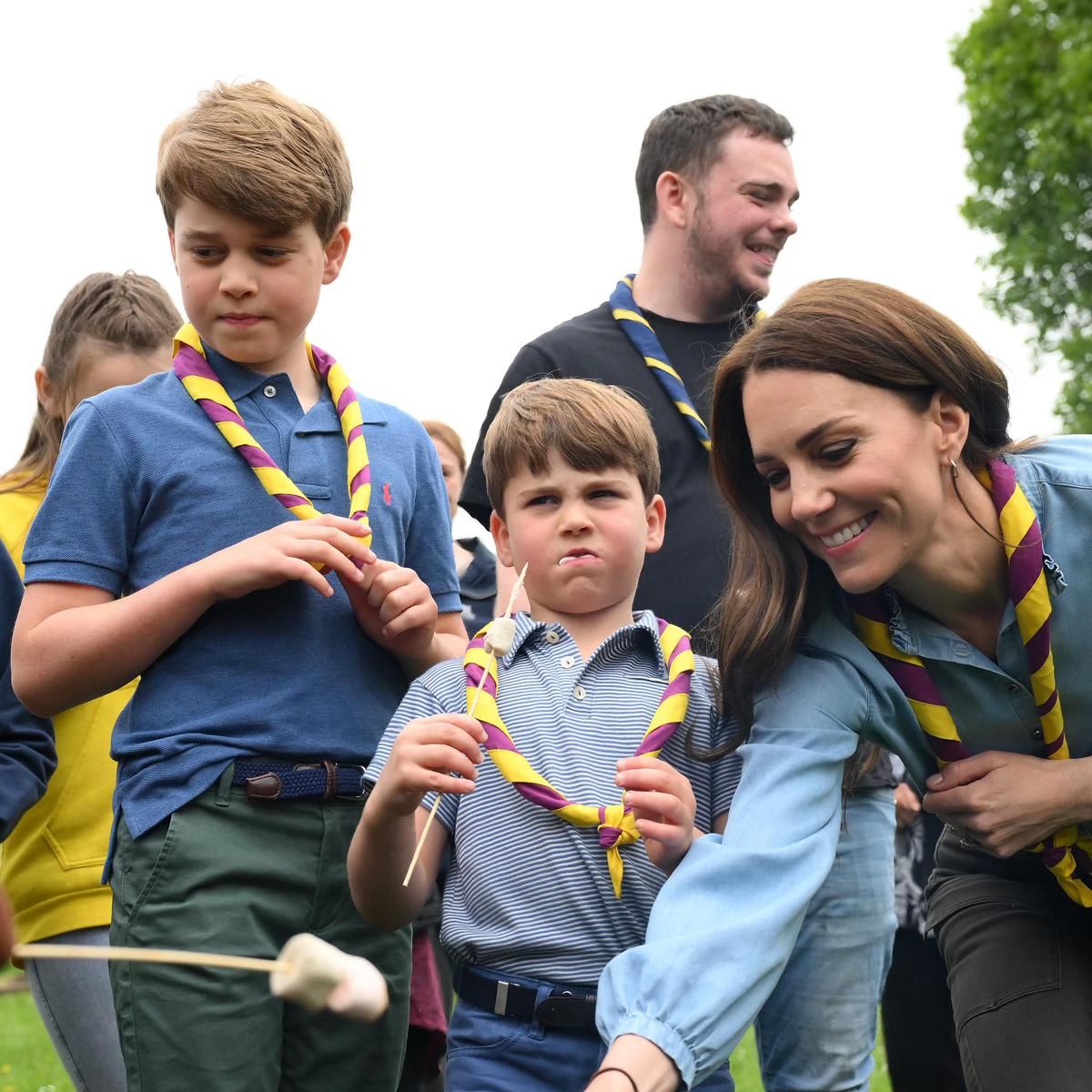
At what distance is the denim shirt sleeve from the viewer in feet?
8.65

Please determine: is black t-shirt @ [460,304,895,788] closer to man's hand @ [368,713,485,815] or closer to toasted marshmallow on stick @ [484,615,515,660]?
toasted marshmallow on stick @ [484,615,515,660]

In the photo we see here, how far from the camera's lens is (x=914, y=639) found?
10.5 feet

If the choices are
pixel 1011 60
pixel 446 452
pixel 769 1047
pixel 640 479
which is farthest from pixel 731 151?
pixel 1011 60

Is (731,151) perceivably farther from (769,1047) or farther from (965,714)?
(769,1047)

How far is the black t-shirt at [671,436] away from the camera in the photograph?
3.98 metres

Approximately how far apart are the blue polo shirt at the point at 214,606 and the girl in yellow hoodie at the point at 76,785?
Answer: 2.68 ft

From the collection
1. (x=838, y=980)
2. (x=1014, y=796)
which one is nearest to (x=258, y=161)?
(x=1014, y=796)

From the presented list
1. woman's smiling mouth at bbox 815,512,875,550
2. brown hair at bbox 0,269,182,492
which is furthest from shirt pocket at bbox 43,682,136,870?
woman's smiling mouth at bbox 815,512,875,550

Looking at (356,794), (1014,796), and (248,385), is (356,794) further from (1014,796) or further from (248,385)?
(1014,796)

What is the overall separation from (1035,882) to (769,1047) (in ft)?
2.28

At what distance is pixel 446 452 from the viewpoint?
7801mm

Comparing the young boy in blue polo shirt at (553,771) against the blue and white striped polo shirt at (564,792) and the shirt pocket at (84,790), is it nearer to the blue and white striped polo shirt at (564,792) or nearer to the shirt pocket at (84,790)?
the blue and white striped polo shirt at (564,792)

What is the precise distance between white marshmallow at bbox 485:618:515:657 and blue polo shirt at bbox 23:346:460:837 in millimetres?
311

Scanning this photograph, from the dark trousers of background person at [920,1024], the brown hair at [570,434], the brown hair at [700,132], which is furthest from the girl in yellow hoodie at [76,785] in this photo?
the dark trousers of background person at [920,1024]
